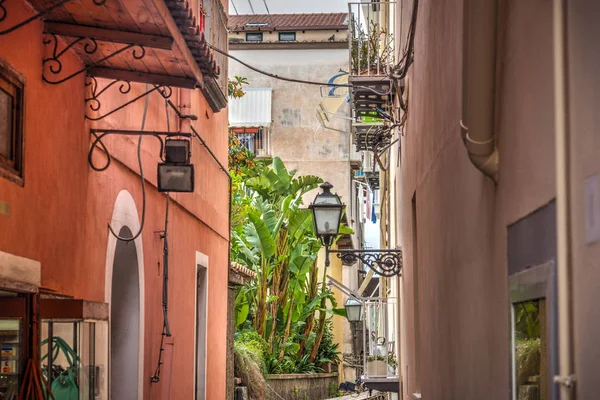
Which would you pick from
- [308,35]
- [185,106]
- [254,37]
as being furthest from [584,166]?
[254,37]

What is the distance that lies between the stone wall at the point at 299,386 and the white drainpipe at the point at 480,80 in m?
23.1

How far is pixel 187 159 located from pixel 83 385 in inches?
139

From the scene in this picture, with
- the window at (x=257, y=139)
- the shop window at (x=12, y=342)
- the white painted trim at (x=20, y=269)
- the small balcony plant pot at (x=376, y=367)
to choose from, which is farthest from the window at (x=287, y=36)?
the shop window at (x=12, y=342)

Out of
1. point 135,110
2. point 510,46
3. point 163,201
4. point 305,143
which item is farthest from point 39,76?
point 305,143

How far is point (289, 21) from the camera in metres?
43.0

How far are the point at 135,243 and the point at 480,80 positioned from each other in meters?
6.28

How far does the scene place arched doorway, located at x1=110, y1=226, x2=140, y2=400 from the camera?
9930mm

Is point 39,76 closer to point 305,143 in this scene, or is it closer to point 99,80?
point 99,80

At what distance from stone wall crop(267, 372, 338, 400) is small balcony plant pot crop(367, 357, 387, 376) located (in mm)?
10972

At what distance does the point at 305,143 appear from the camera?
40.2 metres

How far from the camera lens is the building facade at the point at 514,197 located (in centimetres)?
300

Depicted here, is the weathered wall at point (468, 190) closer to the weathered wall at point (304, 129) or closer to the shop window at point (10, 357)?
the shop window at point (10, 357)

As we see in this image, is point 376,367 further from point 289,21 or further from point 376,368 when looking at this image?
point 289,21

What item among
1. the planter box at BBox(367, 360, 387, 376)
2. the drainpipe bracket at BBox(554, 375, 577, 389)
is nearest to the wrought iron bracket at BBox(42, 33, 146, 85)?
the drainpipe bracket at BBox(554, 375, 577, 389)
